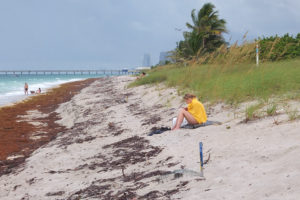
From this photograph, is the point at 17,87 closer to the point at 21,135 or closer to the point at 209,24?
the point at 209,24

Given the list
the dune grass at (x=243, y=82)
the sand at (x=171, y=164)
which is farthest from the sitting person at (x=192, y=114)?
the dune grass at (x=243, y=82)

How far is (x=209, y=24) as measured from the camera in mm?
33312

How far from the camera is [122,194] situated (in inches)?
163

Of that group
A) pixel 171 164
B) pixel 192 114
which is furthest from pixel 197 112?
pixel 171 164

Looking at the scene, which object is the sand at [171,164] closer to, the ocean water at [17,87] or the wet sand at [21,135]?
the wet sand at [21,135]

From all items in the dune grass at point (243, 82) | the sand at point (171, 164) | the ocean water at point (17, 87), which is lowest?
the ocean water at point (17, 87)

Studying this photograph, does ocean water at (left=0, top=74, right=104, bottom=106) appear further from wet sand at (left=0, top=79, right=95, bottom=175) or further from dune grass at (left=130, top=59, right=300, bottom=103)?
dune grass at (left=130, top=59, right=300, bottom=103)

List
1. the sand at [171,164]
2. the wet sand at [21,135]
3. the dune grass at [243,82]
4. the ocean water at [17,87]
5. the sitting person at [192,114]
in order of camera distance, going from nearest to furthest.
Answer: the sand at [171,164] < the sitting person at [192,114] < the wet sand at [21,135] < the dune grass at [243,82] < the ocean water at [17,87]

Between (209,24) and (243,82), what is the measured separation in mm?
25785

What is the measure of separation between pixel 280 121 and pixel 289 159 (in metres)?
1.72

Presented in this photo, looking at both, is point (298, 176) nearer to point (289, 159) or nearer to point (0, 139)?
point (289, 159)

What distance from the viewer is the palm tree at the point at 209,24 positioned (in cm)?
3288

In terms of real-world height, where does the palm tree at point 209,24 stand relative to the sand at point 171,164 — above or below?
above

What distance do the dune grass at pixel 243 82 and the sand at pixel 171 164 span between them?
57 cm
